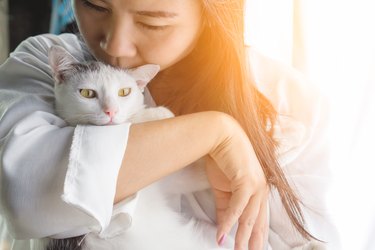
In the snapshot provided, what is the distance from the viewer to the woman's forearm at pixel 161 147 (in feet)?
1.69

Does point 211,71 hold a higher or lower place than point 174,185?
higher

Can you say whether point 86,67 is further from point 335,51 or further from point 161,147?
point 335,51

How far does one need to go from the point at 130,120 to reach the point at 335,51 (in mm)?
333

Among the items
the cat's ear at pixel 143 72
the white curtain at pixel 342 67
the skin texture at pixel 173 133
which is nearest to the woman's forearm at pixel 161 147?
the skin texture at pixel 173 133

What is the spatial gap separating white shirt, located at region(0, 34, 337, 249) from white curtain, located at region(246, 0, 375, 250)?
0.04 meters

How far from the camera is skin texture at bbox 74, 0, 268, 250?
0.53 m

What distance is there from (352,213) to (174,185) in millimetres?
332

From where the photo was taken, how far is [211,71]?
697mm

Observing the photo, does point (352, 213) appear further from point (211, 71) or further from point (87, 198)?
point (87, 198)

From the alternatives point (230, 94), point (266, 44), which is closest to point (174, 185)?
point (230, 94)

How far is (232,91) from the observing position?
64cm

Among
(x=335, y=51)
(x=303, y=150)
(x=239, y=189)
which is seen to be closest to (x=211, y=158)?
(x=239, y=189)

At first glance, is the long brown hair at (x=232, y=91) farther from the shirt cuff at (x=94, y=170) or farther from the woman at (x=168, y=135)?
the shirt cuff at (x=94, y=170)

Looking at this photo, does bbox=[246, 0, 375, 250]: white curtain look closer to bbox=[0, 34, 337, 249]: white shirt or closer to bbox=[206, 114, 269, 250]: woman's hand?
bbox=[0, 34, 337, 249]: white shirt
